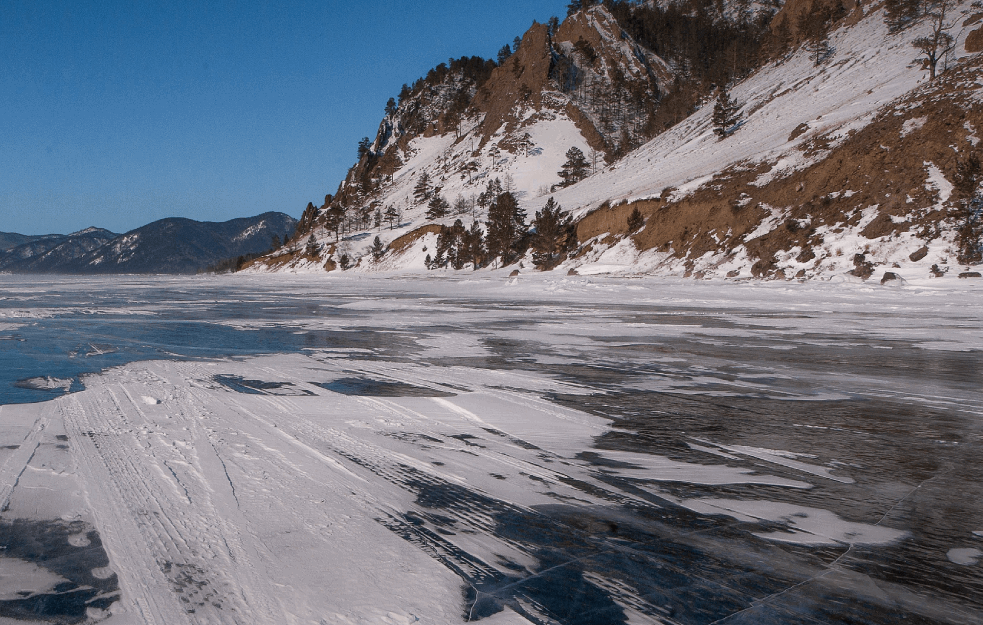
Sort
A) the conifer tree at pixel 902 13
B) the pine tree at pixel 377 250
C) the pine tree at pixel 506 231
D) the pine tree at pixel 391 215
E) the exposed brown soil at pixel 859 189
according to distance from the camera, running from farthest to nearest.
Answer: the pine tree at pixel 391 215 < the pine tree at pixel 377 250 < the conifer tree at pixel 902 13 < the pine tree at pixel 506 231 < the exposed brown soil at pixel 859 189

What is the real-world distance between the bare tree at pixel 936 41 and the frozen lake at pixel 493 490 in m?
43.0

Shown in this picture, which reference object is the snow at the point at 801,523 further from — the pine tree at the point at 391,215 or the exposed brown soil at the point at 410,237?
the pine tree at the point at 391,215

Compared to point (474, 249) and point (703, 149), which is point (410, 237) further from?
point (703, 149)

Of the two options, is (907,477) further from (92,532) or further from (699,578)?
(92,532)

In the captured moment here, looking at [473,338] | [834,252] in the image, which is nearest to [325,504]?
[473,338]

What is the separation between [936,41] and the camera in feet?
142

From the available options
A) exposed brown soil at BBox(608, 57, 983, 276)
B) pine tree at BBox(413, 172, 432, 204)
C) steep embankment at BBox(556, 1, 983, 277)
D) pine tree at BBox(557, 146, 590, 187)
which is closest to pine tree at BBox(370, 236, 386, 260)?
pine tree at BBox(557, 146, 590, 187)

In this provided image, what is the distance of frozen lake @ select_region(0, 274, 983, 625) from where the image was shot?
2217mm

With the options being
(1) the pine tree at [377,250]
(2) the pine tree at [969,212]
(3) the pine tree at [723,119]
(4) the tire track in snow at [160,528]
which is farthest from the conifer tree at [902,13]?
(4) the tire track in snow at [160,528]

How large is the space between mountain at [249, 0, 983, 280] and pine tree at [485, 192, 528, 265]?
0.69m

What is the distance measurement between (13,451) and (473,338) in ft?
24.1

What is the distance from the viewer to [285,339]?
10438 mm

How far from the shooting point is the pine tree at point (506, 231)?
182 feet

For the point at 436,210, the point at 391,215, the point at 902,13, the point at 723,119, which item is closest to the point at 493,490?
the point at 723,119
